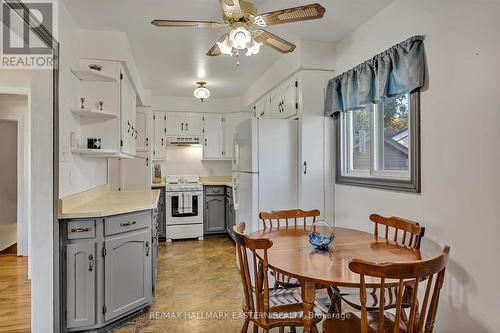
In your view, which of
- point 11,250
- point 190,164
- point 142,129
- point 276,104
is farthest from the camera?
point 190,164

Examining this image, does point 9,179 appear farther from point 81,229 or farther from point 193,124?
point 81,229

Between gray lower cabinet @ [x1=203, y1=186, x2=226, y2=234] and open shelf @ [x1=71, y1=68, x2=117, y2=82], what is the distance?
2.78m

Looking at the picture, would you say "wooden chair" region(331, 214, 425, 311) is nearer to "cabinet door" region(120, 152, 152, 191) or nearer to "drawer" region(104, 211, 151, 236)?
"drawer" region(104, 211, 151, 236)

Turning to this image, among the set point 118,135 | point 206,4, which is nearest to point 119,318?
point 118,135

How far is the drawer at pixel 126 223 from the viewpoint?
2180mm

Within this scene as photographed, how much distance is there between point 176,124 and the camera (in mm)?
5309

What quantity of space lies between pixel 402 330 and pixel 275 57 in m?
2.92

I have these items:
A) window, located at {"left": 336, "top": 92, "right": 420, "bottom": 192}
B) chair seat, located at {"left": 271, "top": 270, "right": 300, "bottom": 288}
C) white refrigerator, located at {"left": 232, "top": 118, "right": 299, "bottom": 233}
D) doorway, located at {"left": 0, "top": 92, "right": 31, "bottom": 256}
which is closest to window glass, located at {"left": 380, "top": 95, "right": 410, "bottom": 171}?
window, located at {"left": 336, "top": 92, "right": 420, "bottom": 192}

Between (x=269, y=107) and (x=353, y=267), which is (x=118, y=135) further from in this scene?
(x=353, y=267)

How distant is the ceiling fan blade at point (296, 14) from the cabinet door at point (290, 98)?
4.35 ft

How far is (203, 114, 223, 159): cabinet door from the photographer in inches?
215

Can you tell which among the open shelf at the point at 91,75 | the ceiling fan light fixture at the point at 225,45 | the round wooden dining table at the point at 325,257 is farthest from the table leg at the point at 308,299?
the open shelf at the point at 91,75

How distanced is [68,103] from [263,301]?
208cm

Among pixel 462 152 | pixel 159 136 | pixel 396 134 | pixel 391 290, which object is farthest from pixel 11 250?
pixel 462 152
